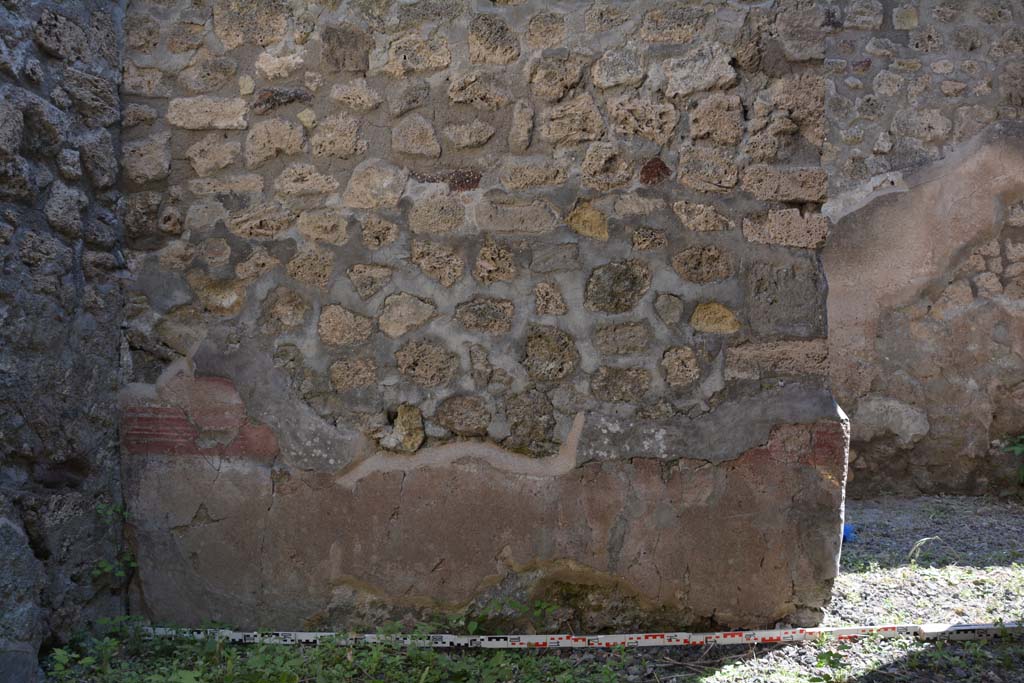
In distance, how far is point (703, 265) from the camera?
2.78m

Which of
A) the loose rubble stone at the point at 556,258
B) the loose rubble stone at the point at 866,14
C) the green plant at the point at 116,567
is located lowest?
the green plant at the point at 116,567

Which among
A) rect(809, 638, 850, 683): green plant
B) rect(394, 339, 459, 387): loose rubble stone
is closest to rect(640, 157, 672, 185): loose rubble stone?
rect(394, 339, 459, 387): loose rubble stone

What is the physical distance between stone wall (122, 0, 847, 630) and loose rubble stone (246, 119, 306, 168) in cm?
1

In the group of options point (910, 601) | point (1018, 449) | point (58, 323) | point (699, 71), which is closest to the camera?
point (58, 323)

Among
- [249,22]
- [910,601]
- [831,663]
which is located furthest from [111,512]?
[910,601]

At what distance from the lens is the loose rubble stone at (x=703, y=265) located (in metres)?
2.78

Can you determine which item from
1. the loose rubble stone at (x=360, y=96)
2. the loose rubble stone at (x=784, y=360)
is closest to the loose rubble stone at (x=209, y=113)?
the loose rubble stone at (x=360, y=96)

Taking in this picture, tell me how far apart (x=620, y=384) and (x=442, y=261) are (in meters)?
0.71

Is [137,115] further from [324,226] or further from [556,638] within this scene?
[556,638]

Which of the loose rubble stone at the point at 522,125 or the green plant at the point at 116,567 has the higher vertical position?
the loose rubble stone at the point at 522,125

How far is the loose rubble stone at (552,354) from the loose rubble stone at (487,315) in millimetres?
101

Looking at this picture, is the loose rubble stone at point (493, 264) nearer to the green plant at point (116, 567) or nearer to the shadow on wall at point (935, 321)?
the green plant at point (116, 567)

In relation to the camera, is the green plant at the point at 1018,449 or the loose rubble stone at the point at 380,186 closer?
the loose rubble stone at the point at 380,186

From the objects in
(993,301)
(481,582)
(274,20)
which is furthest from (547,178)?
(993,301)
